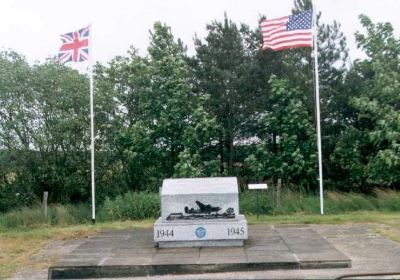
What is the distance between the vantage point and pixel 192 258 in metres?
10.1

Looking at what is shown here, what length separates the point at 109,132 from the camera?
2209 centimetres

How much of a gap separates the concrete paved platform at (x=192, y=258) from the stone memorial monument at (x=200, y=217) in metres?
0.25

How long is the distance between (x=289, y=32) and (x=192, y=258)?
913 centimetres

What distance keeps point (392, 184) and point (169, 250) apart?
518 inches

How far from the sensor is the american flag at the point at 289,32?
16984 millimetres

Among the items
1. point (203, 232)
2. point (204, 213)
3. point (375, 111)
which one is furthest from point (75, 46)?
point (375, 111)

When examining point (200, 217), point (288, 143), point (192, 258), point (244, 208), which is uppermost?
point (288, 143)

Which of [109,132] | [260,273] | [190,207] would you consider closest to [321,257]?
[260,273]

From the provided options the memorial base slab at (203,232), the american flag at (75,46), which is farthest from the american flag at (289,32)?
the memorial base slab at (203,232)

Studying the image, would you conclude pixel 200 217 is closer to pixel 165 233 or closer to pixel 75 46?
pixel 165 233

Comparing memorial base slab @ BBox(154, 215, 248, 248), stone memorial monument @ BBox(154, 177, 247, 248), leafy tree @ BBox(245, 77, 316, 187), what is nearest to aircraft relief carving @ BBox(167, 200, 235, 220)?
stone memorial monument @ BBox(154, 177, 247, 248)

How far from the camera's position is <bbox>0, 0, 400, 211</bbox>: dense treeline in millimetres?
21078

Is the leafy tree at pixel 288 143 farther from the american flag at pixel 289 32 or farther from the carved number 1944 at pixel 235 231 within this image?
the carved number 1944 at pixel 235 231

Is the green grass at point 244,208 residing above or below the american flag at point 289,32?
below
